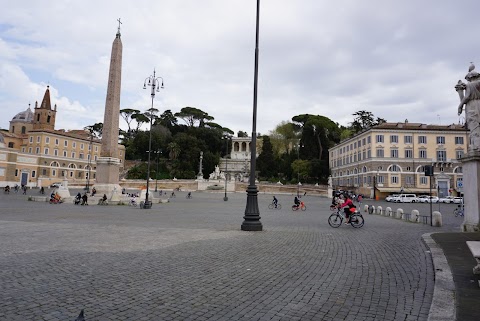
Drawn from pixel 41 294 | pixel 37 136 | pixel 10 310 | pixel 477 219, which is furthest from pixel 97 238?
pixel 37 136

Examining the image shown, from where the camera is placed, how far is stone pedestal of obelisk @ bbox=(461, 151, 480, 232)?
10516 millimetres

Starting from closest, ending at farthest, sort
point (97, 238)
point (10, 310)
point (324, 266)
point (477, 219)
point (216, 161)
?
point (10, 310), point (324, 266), point (97, 238), point (477, 219), point (216, 161)

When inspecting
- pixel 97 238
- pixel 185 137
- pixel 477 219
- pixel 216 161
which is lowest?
pixel 97 238

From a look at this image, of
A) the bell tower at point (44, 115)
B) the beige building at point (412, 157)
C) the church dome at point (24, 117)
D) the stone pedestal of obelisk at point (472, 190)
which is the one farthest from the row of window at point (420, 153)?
the church dome at point (24, 117)

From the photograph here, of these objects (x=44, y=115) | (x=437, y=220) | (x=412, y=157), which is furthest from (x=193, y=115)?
(x=437, y=220)

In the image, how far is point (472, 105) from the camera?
10.7 meters

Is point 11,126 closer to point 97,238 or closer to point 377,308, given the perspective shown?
point 97,238

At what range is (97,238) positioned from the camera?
31.2 ft

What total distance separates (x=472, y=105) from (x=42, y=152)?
74850mm

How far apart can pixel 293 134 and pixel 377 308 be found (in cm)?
9694

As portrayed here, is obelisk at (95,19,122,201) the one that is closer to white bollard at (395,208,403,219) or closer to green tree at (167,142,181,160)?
white bollard at (395,208,403,219)

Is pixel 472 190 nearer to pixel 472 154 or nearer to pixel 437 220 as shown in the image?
pixel 472 154

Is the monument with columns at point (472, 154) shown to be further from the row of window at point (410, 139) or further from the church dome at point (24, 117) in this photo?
the church dome at point (24, 117)

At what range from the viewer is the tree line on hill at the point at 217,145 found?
262 ft
